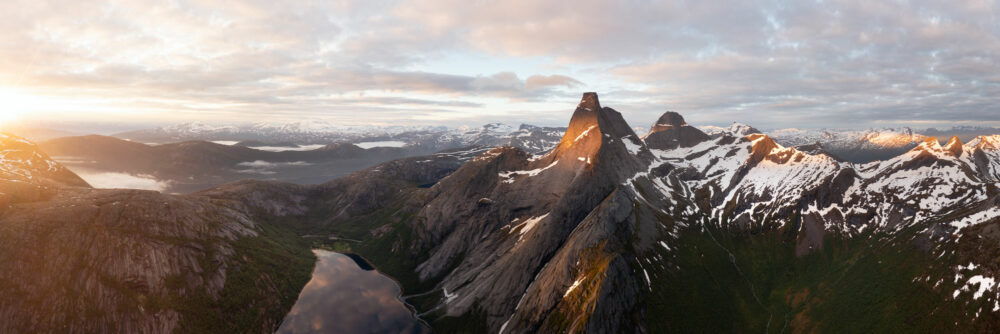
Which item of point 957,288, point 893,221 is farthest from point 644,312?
point 893,221

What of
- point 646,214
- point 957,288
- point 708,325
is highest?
point 646,214

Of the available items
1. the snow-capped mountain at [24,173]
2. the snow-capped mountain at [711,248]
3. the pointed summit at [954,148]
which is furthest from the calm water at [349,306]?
the pointed summit at [954,148]

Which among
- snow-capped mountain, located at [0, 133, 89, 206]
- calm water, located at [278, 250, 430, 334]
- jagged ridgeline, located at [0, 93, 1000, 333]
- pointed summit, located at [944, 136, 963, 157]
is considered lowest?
calm water, located at [278, 250, 430, 334]

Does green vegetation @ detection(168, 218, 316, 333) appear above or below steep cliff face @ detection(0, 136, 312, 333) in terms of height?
below

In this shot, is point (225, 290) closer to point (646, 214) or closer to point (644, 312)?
point (644, 312)

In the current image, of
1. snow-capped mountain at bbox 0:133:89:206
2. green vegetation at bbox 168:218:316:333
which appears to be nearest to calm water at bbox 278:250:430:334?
green vegetation at bbox 168:218:316:333

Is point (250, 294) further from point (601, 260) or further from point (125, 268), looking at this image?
point (601, 260)

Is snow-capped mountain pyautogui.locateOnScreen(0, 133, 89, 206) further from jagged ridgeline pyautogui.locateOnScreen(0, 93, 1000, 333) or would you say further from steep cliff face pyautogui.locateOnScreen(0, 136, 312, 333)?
jagged ridgeline pyautogui.locateOnScreen(0, 93, 1000, 333)
